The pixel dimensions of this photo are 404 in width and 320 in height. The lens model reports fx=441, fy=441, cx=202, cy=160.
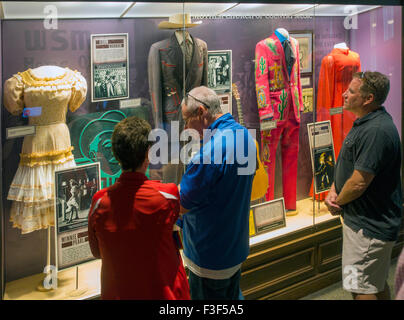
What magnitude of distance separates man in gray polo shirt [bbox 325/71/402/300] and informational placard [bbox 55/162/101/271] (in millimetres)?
1544

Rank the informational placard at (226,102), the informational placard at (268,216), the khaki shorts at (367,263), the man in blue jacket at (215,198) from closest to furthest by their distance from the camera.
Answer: the man in blue jacket at (215,198) → the khaki shorts at (367,263) → the informational placard at (226,102) → the informational placard at (268,216)

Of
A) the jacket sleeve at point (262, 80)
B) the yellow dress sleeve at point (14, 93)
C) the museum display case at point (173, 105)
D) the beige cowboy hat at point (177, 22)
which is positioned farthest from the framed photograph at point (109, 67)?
the jacket sleeve at point (262, 80)

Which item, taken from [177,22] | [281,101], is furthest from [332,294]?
[177,22]

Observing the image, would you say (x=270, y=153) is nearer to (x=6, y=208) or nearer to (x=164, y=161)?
(x=164, y=161)

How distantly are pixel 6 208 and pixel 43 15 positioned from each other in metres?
1.09

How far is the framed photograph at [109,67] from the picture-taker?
2.63 metres

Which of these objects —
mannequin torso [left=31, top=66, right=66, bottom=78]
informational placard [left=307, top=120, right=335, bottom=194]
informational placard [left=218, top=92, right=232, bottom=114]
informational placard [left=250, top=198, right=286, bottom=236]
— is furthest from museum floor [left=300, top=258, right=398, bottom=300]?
mannequin torso [left=31, top=66, right=66, bottom=78]

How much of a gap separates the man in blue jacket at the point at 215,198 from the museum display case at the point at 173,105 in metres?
0.56

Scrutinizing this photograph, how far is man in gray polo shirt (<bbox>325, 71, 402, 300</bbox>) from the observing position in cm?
255

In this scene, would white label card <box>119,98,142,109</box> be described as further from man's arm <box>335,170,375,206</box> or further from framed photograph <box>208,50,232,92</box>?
man's arm <box>335,170,375,206</box>

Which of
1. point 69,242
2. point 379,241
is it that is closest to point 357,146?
point 379,241

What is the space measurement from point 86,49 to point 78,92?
262 mm

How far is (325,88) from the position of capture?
3785mm

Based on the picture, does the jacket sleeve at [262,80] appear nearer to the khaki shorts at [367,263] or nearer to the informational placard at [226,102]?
the informational placard at [226,102]
